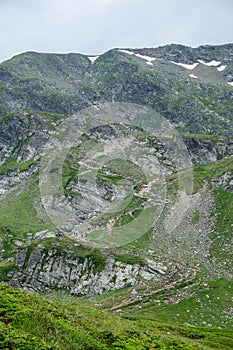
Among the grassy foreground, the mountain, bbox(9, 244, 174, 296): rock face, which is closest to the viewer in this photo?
the grassy foreground

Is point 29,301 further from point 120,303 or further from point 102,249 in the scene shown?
point 102,249

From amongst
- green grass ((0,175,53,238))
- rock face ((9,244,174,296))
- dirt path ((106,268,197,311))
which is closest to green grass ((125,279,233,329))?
dirt path ((106,268,197,311))

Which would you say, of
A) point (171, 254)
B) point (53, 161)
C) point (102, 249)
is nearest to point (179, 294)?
point (171, 254)

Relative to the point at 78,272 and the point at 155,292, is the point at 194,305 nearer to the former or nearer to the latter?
the point at 155,292

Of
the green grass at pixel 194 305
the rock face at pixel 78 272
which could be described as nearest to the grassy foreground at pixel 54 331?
the green grass at pixel 194 305

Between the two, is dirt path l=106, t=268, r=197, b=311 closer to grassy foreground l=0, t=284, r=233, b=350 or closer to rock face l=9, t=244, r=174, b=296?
rock face l=9, t=244, r=174, b=296

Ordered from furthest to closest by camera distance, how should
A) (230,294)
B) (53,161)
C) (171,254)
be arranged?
1. (53,161)
2. (171,254)
3. (230,294)

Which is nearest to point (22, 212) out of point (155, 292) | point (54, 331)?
A: point (155, 292)

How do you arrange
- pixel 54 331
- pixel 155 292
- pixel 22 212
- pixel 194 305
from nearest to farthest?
pixel 54 331 < pixel 194 305 < pixel 155 292 < pixel 22 212

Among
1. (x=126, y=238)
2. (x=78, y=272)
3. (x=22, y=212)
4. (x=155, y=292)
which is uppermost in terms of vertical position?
Result: (x=126, y=238)

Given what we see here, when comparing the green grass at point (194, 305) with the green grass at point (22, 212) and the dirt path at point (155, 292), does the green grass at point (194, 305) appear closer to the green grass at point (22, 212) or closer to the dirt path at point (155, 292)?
the dirt path at point (155, 292)

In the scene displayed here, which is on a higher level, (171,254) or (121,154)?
(121,154)
